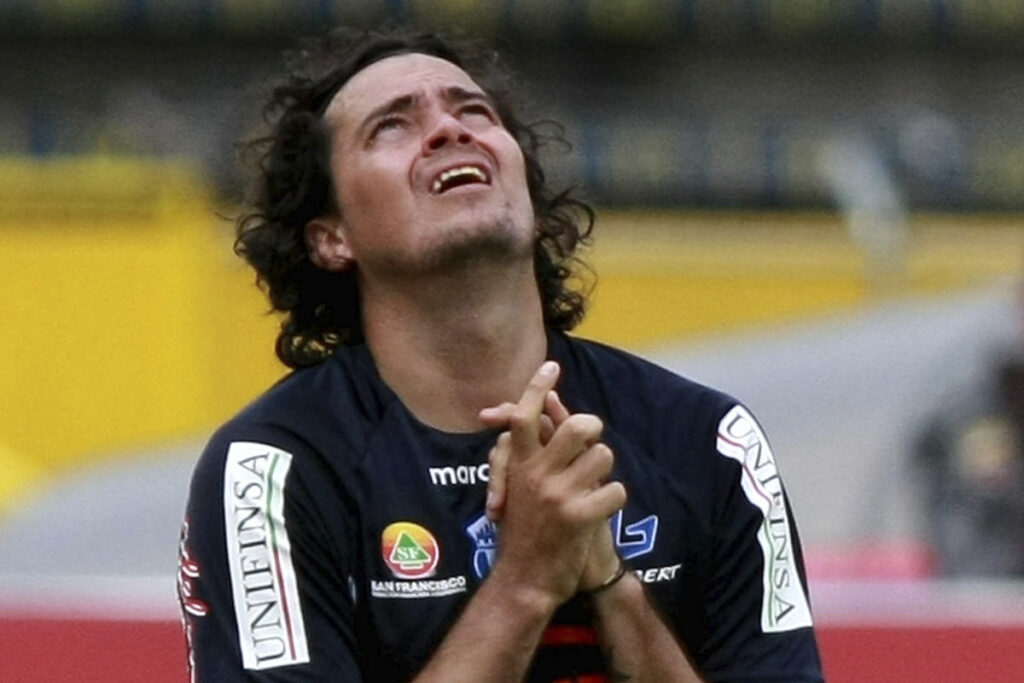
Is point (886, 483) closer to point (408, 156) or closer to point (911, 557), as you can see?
point (911, 557)

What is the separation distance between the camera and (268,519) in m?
3.19

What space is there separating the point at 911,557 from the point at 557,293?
179 inches

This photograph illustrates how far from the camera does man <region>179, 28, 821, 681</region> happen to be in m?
3.13

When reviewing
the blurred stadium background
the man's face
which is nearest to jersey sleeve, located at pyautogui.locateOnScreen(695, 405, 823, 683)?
the man's face

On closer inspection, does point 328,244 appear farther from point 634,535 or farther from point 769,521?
point 769,521

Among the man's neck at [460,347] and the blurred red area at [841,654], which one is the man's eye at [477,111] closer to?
the man's neck at [460,347]

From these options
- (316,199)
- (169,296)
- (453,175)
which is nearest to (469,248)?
(453,175)

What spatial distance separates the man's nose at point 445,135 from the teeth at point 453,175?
0.18 ft

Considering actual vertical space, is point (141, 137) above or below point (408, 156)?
above

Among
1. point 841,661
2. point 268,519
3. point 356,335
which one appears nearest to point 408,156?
point 356,335

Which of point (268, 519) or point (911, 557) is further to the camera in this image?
point (911, 557)

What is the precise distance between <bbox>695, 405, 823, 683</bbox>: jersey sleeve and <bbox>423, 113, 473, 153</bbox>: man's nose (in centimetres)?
57

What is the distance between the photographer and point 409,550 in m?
3.19

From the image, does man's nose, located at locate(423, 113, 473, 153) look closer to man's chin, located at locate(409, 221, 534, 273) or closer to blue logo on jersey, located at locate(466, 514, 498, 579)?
man's chin, located at locate(409, 221, 534, 273)
